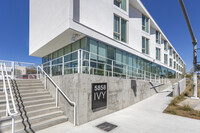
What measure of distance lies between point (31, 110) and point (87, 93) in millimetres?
2790

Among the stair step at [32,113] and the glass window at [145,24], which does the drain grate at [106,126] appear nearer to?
the stair step at [32,113]

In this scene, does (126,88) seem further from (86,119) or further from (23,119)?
(23,119)

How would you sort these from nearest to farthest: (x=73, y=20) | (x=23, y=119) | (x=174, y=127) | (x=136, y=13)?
(x=23, y=119), (x=174, y=127), (x=73, y=20), (x=136, y=13)

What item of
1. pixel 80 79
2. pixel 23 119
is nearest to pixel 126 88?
pixel 80 79

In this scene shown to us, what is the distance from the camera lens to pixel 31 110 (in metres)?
5.11

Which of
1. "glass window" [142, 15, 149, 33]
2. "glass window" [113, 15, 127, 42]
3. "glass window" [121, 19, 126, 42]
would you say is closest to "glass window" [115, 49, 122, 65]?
"glass window" [113, 15, 127, 42]

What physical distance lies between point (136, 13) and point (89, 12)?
968 centimetres

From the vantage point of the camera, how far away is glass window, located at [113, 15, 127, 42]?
12.2 m

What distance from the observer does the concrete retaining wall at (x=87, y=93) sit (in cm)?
502

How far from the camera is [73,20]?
7.76 m

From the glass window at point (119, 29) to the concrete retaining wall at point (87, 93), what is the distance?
612 cm

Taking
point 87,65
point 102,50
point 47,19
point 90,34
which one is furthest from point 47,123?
point 47,19

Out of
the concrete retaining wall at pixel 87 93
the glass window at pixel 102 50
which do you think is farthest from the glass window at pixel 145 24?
the concrete retaining wall at pixel 87 93

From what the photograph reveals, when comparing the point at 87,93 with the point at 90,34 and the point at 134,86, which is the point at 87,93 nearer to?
the point at 134,86
